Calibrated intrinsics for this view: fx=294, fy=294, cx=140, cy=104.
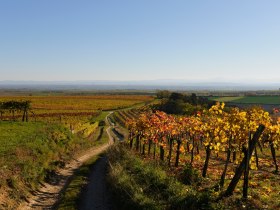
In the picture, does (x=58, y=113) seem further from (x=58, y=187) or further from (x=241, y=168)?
(x=241, y=168)

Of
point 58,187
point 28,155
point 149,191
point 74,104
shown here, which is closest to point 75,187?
point 58,187

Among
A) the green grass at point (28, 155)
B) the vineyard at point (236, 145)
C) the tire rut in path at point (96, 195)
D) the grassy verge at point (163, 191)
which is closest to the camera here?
the grassy verge at point (163, 191)

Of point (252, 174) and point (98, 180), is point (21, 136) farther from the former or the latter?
point (252, 174)

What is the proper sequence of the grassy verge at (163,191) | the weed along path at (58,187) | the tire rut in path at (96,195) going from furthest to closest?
the weed along path at (58,187), the tire rut in path at (96,195), the grassy verge at (163,191)

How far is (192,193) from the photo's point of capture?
16.5m

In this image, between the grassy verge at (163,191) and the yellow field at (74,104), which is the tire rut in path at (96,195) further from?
the yellow field at (74,104)

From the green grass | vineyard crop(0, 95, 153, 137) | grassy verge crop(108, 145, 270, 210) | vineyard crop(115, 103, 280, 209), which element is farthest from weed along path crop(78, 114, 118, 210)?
vineyard crop(0, 95, 153, 137)

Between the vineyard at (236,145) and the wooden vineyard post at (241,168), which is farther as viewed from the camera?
the vineyard at (236,145)

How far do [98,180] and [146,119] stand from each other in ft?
31.3

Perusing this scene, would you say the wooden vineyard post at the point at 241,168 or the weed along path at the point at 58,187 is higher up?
the wooden vineyard post at the point at 241,168

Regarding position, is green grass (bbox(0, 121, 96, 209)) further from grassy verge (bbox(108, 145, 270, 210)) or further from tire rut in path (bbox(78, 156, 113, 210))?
grassy verge (bbox(108, 145, 270, 210))

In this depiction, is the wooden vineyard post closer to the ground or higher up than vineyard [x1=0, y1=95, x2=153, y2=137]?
higher up

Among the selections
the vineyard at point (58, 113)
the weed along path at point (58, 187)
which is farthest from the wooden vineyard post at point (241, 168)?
the vineyard at point (58, 113)

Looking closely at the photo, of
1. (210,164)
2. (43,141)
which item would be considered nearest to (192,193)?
(210,164)
